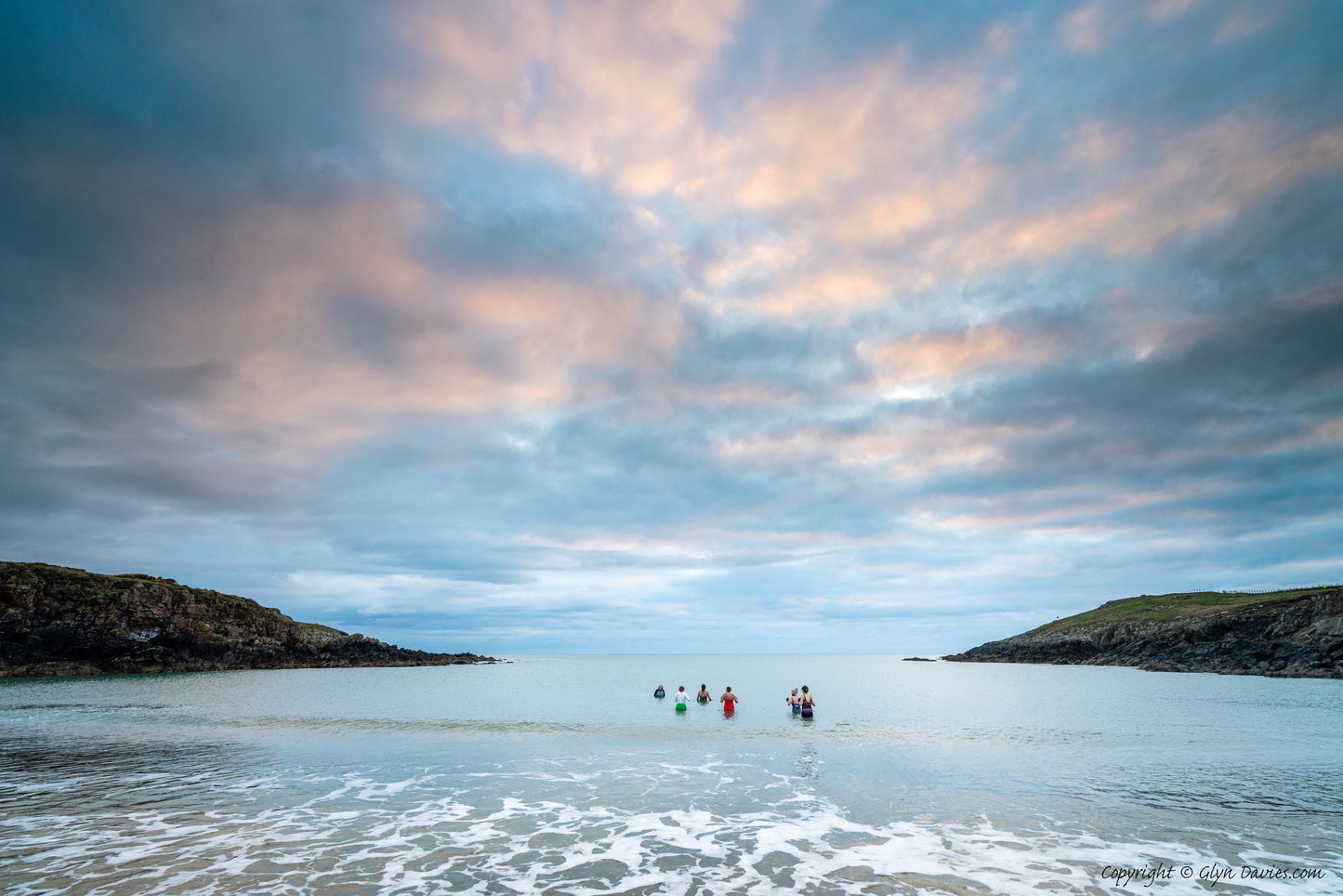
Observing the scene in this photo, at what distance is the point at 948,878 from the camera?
1427cm

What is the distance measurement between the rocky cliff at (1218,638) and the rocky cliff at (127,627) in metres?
167

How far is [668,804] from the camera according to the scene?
70.5 ft

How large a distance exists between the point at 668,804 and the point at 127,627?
122169 millimetres

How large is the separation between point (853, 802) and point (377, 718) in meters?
39.7

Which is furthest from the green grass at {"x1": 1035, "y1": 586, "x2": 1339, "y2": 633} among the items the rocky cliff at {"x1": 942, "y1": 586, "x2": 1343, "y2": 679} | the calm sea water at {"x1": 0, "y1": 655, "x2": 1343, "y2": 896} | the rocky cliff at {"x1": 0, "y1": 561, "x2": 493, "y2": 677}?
the rocky cliff at {"x1": 0, "y1": 561, "x2": 493, "y2": 677}

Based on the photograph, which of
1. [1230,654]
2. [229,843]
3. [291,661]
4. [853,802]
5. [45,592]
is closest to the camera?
[229,843]

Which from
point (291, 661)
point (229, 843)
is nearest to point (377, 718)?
point (229, 843)

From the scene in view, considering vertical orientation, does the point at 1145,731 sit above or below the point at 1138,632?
below

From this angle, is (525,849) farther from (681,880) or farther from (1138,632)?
(1138,632)

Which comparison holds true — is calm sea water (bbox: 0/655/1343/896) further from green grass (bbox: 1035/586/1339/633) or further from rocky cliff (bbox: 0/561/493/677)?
green grass (bbox: 1035/586/1339/633)

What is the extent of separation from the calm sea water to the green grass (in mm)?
108078

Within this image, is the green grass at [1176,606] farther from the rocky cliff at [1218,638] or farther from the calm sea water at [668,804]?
the calm sea water at [668,804]

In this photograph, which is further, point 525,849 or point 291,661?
point 291,661

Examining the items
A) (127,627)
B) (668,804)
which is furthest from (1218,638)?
(127,627)
